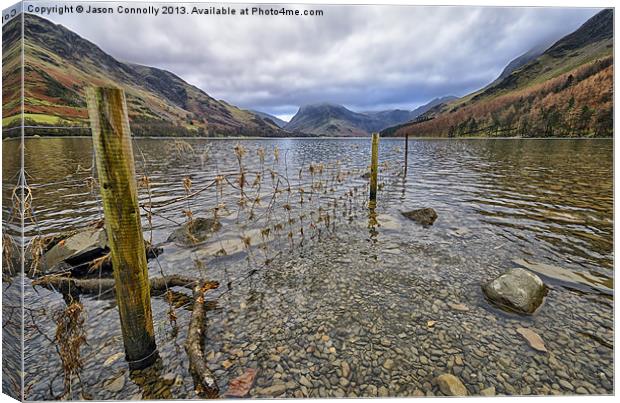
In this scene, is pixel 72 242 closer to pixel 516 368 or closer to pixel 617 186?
pixel 516 368

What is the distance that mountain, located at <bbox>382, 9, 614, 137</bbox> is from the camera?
4.95 metres

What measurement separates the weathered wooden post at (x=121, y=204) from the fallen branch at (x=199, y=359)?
0.81 m

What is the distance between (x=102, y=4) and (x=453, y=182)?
881 inches

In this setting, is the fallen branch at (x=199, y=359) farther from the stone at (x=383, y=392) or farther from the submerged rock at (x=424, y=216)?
the submerged rock at (x=424, y=216)

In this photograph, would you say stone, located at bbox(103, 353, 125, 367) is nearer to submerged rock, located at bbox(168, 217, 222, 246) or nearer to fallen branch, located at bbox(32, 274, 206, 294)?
fallen branch, located at bbox(32, 274, 206, 294)

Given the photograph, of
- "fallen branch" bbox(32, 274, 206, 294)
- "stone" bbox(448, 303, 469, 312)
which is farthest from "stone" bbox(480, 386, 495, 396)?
"fallen branch" bbox(32, 274, 206, 294)

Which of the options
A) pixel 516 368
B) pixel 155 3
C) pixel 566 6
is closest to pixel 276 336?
pixel 516 368

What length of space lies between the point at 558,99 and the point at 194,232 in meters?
34.0

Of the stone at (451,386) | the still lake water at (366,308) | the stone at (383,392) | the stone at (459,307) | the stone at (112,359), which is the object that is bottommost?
the stone at (383,392)

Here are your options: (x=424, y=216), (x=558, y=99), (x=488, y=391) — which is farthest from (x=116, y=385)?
(x=558, y=99)

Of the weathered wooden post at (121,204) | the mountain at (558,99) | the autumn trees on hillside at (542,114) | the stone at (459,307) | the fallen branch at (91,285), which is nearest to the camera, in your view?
the weathered wooden post at (121,204)

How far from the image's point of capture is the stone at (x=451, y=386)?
13.2ft

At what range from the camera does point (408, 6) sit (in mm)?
4770

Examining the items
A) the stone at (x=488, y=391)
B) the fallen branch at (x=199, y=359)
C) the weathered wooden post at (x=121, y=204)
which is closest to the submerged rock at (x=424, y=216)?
the stone at (x=488, y=391)
